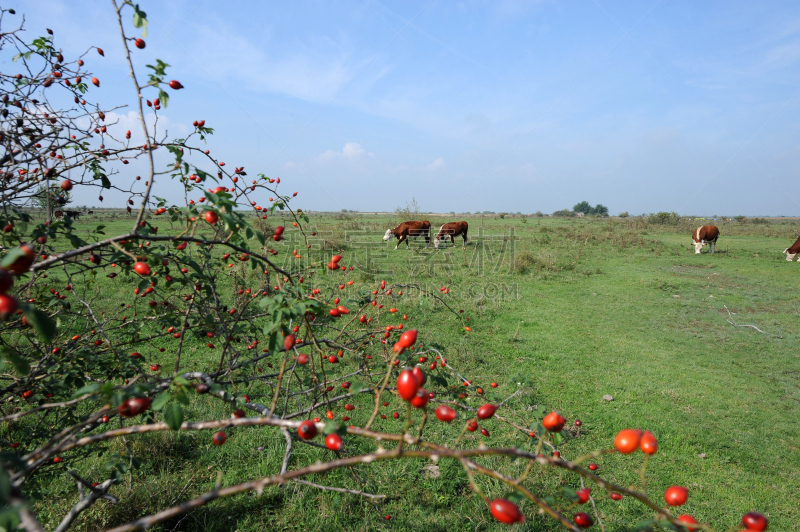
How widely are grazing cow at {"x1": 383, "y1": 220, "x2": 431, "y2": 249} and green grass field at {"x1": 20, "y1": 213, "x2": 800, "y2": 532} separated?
7194 mm

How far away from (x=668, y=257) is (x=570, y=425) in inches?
568

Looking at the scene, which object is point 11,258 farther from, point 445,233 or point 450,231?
point 450,231

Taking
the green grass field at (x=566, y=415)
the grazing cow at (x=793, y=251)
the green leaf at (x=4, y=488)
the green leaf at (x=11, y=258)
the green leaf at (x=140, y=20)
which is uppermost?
the green leaf at (x=140, y=20)

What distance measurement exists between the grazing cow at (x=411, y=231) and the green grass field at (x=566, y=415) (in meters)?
7.19

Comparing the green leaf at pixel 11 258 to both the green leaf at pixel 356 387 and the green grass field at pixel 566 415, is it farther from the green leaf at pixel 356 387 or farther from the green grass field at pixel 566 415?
the green grass field at pixel 566 415

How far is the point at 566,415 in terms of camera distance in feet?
13.0

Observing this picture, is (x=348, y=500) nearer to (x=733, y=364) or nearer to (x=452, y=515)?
(x=452, y=515)

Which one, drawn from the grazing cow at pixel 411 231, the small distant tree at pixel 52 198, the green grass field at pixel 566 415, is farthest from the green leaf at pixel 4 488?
the grazing cow at pixel 411 231

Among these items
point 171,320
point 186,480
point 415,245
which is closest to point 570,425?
point 186,480

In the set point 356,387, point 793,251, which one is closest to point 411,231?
point 793,251

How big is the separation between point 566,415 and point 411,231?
44.6ft

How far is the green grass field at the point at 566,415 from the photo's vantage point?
2.59m

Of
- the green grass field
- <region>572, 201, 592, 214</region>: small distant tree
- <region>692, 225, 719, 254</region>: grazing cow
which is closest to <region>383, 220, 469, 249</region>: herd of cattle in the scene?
the green grass field

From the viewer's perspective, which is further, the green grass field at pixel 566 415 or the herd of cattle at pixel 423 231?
the herd of cattle at pixel 423 231
